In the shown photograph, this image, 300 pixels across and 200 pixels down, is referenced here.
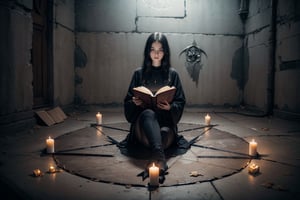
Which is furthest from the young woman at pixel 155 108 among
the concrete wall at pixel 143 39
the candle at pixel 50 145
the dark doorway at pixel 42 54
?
the concrete wall at pixel 143 39

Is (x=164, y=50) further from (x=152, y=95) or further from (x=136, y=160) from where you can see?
(x=136, y=160)

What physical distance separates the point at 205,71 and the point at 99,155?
540 centimetres

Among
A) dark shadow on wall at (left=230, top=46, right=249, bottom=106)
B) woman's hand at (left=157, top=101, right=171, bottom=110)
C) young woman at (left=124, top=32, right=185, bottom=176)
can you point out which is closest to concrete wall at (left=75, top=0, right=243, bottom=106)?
dark shadow on wall at (left=230, top=46, right=249, bottom=106)

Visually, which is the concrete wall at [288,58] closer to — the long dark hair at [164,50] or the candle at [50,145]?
the long dark hair at [164,50]

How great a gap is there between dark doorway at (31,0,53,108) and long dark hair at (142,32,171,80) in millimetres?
3160

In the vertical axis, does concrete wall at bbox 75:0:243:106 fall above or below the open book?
above

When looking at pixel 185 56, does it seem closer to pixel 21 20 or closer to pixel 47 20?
pixel 47 20

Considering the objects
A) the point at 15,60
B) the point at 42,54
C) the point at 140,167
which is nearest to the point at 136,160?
the point at 140,167

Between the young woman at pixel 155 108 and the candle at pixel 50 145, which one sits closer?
the young woman at pixel 155 108

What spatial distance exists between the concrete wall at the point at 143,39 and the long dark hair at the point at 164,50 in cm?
434

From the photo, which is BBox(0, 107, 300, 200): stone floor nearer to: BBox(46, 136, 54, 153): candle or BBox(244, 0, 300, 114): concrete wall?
BBox(46, 136, 54, 153): candle

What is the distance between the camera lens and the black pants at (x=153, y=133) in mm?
2771

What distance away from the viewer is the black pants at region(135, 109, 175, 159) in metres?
2.77

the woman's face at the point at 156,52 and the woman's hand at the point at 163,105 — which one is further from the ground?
the woman's face at the point at 156,52
